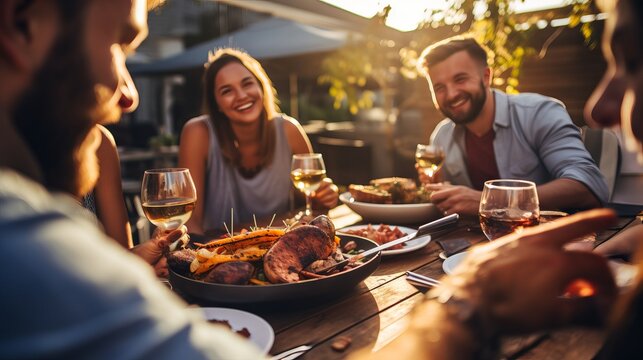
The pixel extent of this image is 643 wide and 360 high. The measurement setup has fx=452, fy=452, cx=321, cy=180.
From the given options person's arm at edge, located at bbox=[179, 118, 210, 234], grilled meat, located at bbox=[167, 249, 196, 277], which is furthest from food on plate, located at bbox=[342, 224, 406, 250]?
person's arm at edge, located at bbox=[179, 118, 210, 234]

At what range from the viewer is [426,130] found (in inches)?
280

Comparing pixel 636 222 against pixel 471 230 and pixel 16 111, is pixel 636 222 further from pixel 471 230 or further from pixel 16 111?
pixel 16 111

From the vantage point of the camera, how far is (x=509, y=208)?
1563 mm

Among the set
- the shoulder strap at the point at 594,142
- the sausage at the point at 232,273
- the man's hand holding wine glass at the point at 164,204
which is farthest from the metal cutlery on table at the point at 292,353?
the shoulder strap at the point at 594,142

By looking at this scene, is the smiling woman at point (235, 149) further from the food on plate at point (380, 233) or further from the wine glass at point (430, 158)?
the food on plate at point (380, 233)

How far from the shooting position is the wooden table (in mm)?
1146

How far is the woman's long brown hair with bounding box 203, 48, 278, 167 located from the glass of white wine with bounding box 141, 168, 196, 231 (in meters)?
1.75

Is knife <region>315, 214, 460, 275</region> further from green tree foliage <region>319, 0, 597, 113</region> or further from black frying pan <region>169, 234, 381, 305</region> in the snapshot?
green tree foliage <region>319, 0, 597, 113</region>

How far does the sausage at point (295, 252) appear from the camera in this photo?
4.70 feet

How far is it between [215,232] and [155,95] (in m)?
17.6

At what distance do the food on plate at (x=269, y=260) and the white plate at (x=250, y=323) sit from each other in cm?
11

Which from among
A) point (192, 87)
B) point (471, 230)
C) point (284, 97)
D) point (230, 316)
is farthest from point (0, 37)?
point (284, 97)

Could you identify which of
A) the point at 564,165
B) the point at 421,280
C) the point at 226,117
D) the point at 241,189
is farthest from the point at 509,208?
the point at 226,117

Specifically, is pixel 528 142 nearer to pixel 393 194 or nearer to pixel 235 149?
pixel 393 194
